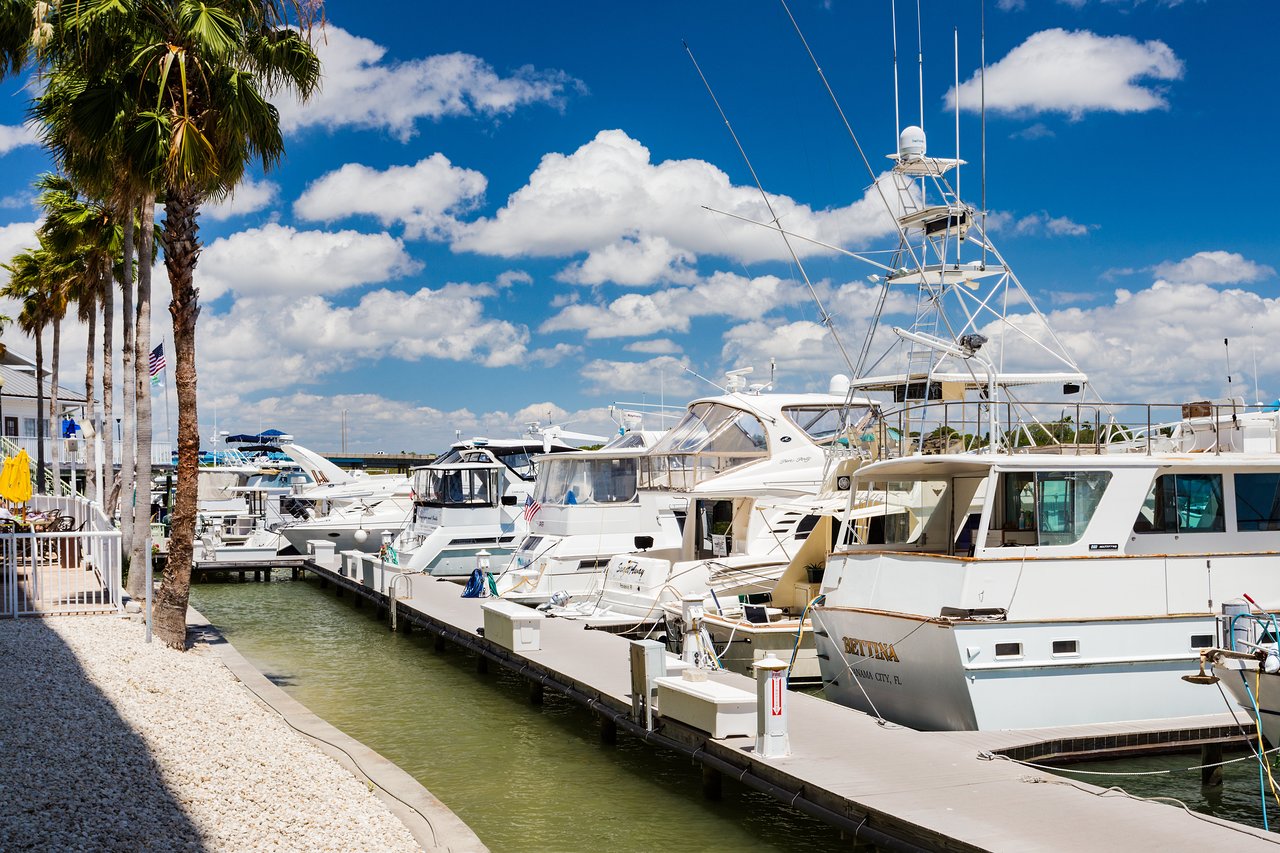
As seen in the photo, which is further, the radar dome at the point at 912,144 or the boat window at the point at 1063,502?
the radar dome at the point at 912,144

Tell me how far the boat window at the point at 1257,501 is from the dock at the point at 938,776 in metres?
2.97

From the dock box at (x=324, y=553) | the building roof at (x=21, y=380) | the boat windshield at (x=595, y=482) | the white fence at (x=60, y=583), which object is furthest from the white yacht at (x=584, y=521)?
the building roof at (x=21, y=380)

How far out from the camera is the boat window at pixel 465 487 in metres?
32.9

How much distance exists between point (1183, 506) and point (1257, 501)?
1.17m

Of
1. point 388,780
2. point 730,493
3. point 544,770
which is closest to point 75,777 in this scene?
point 388,780

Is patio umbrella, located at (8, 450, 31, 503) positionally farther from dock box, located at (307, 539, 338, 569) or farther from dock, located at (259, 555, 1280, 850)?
dock box, located at (307, 539, 338, 569)

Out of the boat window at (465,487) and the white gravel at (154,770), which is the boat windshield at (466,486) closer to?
the boat window at (465,487)

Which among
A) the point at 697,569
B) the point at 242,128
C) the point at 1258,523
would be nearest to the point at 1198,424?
the point at 1258,523

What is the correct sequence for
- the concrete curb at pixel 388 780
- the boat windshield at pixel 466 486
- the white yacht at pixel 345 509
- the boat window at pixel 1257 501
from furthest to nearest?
the white yacht at pixel 345 509
the boat windshield at pixel 466 486
the boat window at pixel 1257 501
the concrete curb at pixel 388 780

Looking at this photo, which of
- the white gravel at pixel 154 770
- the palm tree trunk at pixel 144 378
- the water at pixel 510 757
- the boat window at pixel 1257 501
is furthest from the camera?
the palm tree trunk at pixel 144 378

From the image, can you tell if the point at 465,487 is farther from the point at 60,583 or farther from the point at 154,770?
the point at 154,770

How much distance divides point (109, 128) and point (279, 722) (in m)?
9.29

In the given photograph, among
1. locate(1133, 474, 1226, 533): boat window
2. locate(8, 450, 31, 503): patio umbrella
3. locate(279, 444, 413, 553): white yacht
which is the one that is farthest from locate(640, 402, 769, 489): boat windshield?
locate(8, 450, 31, 503): patio umbrella

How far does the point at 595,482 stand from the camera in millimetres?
28484
